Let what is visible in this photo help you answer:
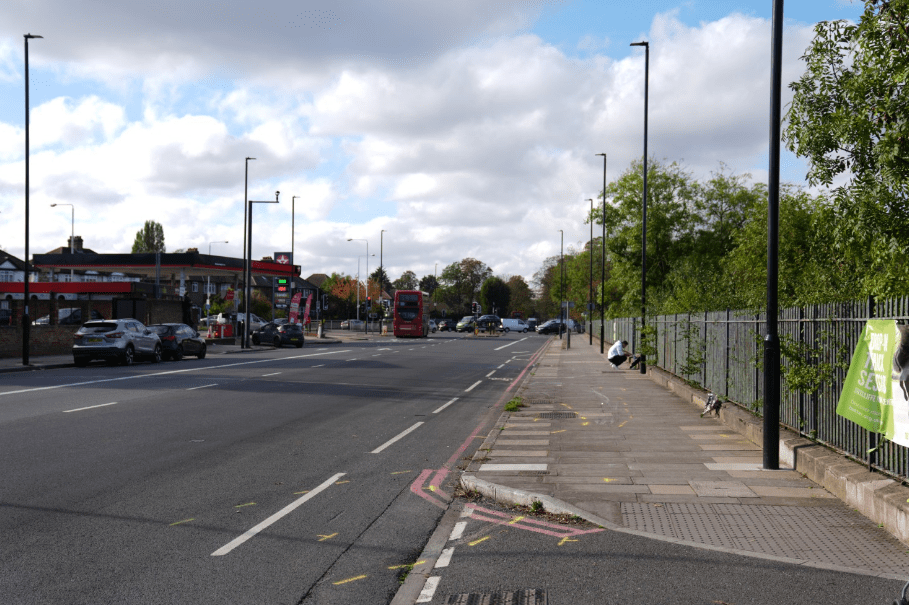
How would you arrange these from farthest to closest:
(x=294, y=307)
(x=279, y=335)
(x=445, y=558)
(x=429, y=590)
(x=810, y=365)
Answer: (x=294, y=307) → (x=279, y=335) → (x=810, y=365) → (x=445, y=558) → (x=429, y=590)

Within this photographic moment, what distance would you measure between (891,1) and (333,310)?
390 ft

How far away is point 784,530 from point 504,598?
265 centimetres

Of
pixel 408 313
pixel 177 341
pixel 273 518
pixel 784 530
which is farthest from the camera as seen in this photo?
pixel 408 313

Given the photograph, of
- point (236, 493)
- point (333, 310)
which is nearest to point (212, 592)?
point (236, 493)

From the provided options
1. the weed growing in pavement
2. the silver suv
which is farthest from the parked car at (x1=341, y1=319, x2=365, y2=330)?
the weed growing in pavement

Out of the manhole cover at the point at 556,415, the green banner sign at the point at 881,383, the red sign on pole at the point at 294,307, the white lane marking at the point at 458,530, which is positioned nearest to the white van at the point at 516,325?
the red sign on pole at the point at 294,307

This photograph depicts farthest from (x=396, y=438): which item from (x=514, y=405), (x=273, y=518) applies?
(x=273, y=518)

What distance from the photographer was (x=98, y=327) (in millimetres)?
28266

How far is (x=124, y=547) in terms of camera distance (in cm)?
590

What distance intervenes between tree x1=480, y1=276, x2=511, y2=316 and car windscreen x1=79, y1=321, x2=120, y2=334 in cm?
12460

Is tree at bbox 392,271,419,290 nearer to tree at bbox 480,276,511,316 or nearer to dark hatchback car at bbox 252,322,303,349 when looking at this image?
tree at bbox 480,276,511,316

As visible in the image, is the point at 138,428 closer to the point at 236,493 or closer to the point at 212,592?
the point at 236,493

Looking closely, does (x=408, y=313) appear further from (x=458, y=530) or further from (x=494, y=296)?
(x=494, y=296)

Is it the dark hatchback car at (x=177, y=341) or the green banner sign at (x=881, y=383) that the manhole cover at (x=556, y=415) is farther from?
the dark hatchback car at (x=177, y=341)
